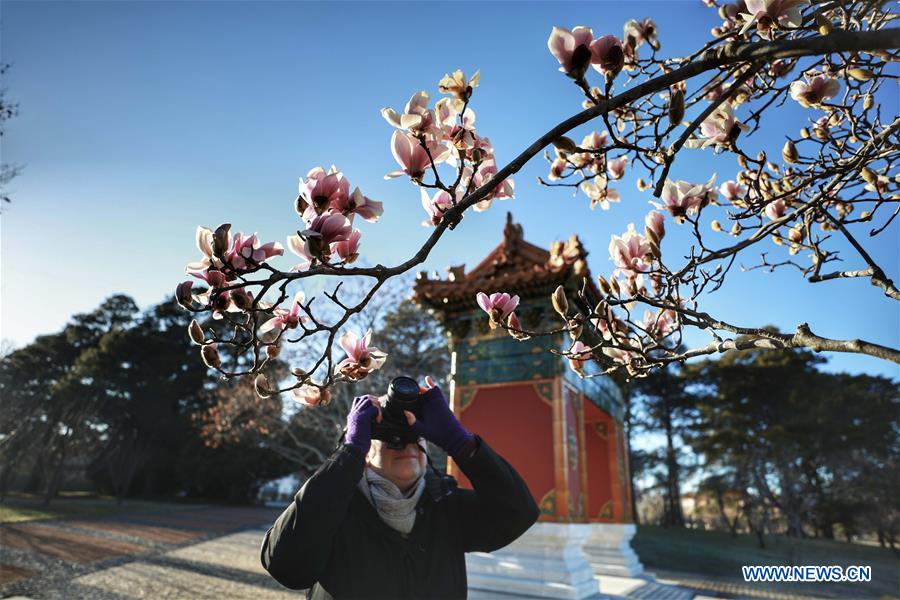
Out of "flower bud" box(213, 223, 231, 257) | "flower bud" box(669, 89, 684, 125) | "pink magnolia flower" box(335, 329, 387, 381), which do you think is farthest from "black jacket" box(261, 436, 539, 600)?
"flower bud" box(669, 89, 684, 125)

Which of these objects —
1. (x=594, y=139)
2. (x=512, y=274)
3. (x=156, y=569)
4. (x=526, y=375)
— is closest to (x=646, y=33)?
(x=594, y=139)

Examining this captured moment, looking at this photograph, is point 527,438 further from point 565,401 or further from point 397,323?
point 397,323

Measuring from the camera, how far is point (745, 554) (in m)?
15.9

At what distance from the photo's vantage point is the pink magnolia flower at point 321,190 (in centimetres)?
130

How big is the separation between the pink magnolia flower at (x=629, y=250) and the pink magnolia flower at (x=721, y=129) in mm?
369

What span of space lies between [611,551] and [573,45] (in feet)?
33.3

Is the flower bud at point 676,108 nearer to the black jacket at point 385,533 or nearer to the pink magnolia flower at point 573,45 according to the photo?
the pink magnolia flower at point 573,45

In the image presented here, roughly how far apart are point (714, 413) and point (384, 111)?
2085 cm

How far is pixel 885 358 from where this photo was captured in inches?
56.1

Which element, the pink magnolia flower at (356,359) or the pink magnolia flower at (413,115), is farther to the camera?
the pink magnolia flower at (356,359)

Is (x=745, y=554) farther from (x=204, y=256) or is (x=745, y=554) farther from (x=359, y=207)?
(x=204, y=256)

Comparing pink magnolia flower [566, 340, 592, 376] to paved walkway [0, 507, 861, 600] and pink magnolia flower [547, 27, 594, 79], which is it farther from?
paved walkway [0, 507, 861, 600]

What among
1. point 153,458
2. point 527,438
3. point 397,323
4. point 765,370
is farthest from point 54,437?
point 765,370

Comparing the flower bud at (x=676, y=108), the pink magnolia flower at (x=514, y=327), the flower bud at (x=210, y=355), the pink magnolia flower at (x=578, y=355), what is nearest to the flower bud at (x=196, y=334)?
the flower bud at (x=210, y=355)
